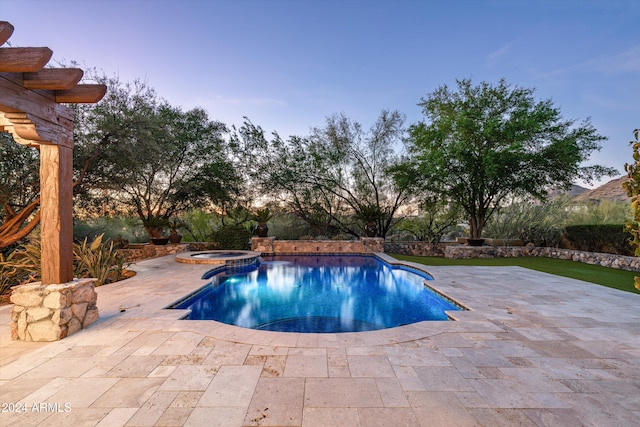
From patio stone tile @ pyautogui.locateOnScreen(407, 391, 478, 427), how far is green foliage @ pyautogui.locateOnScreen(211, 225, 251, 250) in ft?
40.1

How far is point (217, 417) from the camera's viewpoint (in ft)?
6.86

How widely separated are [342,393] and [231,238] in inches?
476

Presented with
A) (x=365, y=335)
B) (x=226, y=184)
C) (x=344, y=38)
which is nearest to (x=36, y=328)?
(x=365, y=335)

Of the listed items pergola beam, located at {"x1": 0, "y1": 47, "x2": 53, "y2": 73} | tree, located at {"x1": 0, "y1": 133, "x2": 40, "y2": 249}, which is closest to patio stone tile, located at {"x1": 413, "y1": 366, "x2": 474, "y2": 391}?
pergola beam, located at {"x1": 0, "y1": 47, "x2": 53, "y2": 73}

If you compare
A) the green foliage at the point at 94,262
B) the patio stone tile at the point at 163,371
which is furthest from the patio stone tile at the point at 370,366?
the green foliage at the point at 94,262

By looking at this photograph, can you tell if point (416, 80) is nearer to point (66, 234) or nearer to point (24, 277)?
point (66, 234)

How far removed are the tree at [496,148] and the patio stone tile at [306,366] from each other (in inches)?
400

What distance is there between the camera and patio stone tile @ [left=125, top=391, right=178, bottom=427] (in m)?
2.03

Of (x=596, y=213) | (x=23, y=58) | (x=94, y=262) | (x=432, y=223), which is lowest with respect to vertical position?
(x=94, y=262)

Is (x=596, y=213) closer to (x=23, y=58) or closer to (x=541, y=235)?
(x=541, y=235)

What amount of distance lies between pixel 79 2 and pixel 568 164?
651 inches

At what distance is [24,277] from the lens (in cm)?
595

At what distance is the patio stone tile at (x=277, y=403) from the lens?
206cm

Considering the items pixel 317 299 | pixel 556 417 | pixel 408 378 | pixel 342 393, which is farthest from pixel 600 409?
pixel 317 299
